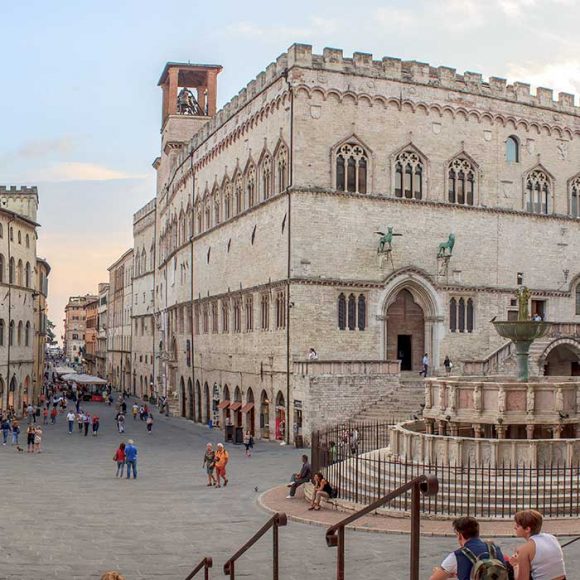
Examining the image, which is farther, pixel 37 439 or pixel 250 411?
pixel 250 411

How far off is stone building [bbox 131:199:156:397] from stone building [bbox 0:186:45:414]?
13.1 metres

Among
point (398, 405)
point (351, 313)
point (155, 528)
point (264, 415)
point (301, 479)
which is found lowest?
point (155, 528)

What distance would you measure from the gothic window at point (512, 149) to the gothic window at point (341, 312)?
458 inches

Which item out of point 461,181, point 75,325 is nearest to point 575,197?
point 461,181

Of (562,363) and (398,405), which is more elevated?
(562,363)

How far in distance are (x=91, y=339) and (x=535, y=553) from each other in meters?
126

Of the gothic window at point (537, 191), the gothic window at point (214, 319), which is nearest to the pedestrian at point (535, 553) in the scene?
the gothic window at point (537, 191)

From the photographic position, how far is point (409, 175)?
130 feet

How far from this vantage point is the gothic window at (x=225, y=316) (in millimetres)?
46575

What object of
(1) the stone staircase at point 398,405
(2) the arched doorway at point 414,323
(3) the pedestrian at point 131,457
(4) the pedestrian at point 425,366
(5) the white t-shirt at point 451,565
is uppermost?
(2) the arched doorway at point 414,323

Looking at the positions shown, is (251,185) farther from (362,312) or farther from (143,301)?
(143,301)

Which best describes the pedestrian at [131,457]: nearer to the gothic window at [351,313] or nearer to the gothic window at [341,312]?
the gothic window at [341,312]

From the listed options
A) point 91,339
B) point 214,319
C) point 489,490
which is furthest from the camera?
point 91,339

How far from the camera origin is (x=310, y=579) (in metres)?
13.6
